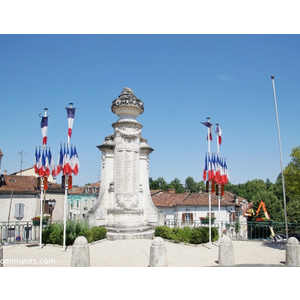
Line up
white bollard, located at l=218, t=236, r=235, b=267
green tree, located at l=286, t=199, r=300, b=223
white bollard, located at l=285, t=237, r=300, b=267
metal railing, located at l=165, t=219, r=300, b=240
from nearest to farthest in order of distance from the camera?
white bollard, located at l=218, t=236, r=235, b=267
white bollard, located at l=285, t=237, r=300, b=267
metal railing, located at l=165, t=219, r=300, b=240
green tree, located at l=286, t=199, r=300, b=223

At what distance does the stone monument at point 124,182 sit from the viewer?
15.0m

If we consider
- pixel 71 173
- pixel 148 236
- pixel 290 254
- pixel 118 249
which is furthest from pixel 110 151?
pixel 290 254

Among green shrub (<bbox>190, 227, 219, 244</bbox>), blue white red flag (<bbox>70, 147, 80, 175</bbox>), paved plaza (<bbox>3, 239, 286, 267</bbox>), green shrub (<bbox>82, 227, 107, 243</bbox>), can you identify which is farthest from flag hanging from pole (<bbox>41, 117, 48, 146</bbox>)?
green shrub (<bbox>190, 227, 219, 244</bbox>)

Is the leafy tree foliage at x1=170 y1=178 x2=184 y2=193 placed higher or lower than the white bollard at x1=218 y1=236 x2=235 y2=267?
higher

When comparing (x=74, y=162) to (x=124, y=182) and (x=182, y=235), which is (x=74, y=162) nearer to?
(x=124, y=182)

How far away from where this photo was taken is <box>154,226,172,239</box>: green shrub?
14105 millimetres

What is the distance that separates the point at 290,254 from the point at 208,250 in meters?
3.59

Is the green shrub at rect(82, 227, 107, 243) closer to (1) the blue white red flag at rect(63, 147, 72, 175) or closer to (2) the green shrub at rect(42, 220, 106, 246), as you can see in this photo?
(2) the green shrub at rect(42, 220, 106, 246)

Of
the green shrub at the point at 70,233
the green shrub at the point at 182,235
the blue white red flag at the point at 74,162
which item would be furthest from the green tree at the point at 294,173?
the blue white red flag at the point at 74,162

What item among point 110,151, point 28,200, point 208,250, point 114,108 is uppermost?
point 114,108

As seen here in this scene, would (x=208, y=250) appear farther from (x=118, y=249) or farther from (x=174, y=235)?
(x=118, y=249)

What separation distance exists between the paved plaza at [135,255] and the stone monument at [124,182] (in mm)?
1763

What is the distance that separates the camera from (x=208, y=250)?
11.7 meters

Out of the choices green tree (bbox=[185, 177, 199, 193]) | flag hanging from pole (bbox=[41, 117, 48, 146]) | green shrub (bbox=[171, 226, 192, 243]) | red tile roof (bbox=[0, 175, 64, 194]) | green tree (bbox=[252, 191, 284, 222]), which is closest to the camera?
flag hanging from pole (bbox=[41, 117, 48, 146])
